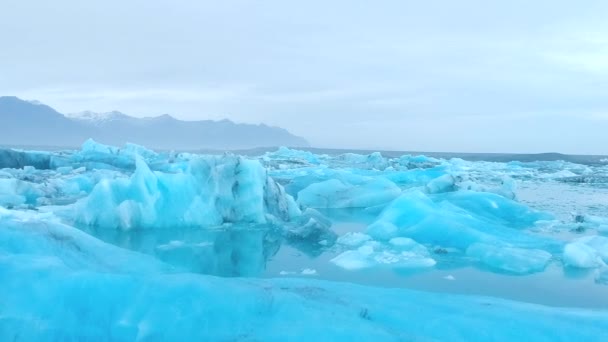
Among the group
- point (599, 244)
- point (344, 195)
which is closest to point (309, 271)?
point (599, 244)

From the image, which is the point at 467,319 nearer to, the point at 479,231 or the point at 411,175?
the point at 479,231

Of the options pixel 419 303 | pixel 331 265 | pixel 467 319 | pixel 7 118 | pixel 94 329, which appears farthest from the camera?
pixel 7 118

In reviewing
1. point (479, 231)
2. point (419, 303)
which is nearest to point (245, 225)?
point (479, 231)

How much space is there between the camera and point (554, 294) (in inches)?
185

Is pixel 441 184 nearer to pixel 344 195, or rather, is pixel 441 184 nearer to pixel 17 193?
pixel 344 195

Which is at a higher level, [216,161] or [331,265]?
[216,161]

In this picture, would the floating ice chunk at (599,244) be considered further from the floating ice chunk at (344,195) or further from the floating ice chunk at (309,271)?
the floating ice chunk at (344,195)

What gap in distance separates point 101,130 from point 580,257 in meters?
106

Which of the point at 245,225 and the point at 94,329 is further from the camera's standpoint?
the point at 245,225

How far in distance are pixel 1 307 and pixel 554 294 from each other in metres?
4.20

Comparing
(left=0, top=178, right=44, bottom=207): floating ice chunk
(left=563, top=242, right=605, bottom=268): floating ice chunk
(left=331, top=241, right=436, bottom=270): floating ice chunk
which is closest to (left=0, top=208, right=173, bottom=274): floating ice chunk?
(left=331, top=241, right=436, bottom=270): floating ice chunk

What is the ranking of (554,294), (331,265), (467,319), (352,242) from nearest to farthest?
(467,319)
(554,294)
(331,265)
(352,242)

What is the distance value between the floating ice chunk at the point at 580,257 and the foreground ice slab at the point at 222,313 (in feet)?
7.08

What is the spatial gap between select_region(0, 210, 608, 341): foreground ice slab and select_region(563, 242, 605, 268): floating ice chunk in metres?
2.16
